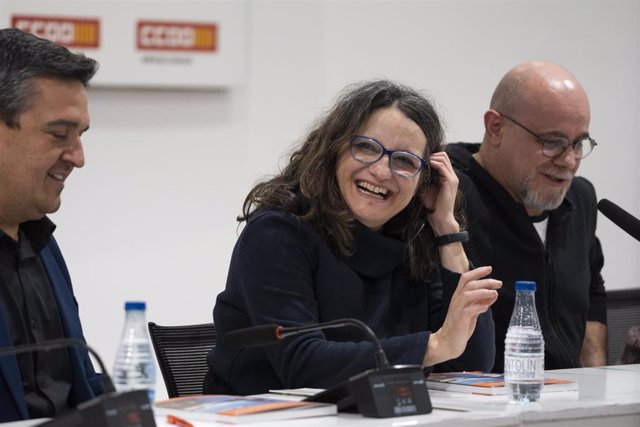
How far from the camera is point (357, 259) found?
2.83 m

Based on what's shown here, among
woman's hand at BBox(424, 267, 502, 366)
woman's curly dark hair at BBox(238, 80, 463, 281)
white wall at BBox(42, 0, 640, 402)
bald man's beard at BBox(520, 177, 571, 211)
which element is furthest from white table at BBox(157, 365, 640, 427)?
white wall at BBox(42, 0, 640, 402)

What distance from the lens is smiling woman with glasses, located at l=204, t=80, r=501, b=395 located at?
2.60m

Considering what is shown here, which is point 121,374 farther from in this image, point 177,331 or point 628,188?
point 628,188

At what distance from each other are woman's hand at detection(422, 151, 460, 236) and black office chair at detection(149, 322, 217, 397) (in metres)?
0.73

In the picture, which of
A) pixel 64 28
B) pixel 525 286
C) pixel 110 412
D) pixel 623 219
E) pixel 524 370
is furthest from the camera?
pixel 64 28

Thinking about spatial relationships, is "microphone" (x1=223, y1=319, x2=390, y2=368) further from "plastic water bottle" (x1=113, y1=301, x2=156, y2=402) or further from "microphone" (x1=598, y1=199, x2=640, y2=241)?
"microphone" (x1=598, y1=199, x2=640, y2=241)

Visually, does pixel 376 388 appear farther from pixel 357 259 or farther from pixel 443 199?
pixel 443 199

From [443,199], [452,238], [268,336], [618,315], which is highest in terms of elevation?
[443,199]

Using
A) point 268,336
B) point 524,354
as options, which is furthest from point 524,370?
point 268,336

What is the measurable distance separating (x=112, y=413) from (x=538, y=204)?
85.9 inches

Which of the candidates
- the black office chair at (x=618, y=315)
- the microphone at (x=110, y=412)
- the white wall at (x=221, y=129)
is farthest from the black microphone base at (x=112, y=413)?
the white wall at (x=221, y=129)

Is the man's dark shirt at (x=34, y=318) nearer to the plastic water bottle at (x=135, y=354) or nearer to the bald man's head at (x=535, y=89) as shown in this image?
the plastic water bottle at (x=135, y=354)

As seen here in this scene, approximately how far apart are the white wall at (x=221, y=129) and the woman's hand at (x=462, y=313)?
76.4 inches

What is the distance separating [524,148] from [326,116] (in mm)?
977
